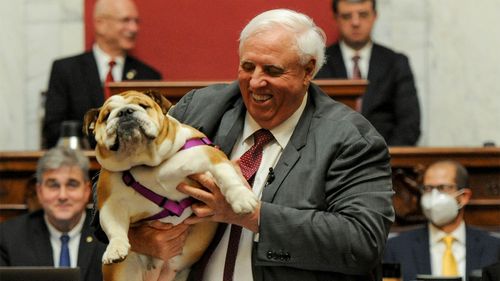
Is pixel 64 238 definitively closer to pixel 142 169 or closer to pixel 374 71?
pixel 142 169

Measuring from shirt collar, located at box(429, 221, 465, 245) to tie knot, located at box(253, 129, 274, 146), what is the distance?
8.97ft

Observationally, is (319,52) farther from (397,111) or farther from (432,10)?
(432,10)

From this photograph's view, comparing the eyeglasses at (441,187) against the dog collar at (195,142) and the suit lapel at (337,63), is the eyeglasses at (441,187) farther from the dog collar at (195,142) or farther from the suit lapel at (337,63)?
the dog collar at (195,142)

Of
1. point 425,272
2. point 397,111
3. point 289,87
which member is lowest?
point 425,272

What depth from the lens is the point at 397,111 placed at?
8.21 metres

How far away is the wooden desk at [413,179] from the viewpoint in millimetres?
7121

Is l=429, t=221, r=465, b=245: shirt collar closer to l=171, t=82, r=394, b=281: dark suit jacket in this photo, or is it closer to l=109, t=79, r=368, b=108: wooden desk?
l=109, t=79, r=368, b=108: wooden desk

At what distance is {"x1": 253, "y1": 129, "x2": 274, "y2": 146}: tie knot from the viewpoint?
4027 millimetres

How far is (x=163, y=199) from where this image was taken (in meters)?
3.78

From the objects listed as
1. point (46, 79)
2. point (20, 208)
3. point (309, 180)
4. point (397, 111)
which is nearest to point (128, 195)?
point (309, 180)

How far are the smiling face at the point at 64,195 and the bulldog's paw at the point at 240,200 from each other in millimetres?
2910

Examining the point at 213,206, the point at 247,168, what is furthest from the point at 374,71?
the point at 213,206

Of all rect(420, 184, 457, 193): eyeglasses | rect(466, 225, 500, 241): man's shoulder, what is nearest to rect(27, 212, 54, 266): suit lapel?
rect(420, 184, 457, 193): eyeglasses

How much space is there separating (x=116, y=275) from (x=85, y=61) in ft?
15.7
